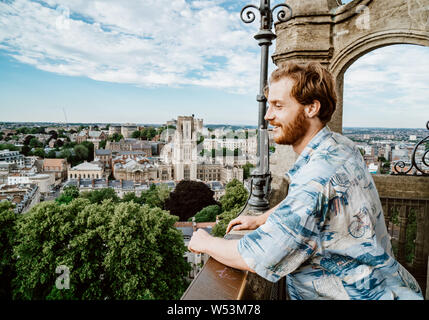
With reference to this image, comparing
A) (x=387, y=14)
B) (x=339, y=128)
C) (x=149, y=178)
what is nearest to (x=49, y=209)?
(x=339, y=128)

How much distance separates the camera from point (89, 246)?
35.5ft

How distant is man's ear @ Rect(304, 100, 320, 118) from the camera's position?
4.03 feet

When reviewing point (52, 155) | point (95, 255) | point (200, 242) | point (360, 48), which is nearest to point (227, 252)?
point (200, 242)

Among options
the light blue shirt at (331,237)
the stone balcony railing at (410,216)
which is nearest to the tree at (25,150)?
the stone balcony railing at (410,216)

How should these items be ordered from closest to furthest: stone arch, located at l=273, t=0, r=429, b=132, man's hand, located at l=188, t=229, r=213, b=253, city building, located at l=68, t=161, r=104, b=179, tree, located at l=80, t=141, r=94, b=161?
man's hand, located at l=188, t=229, r=213, b=253 < stone arch, located at l=273, t=0, r=429, b=132 < city building, located at l=68, t=161, r=104, b=179 < tree, located at l=80, t=141, r=94, b=161

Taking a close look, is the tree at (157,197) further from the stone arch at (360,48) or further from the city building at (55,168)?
the stone arch at (360,48)

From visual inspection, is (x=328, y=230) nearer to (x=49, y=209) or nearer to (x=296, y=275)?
(x=296, y=275)

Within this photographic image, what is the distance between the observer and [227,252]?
3.89 feet

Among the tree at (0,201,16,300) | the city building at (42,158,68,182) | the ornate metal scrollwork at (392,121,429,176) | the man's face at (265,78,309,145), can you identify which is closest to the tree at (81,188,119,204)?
the tree at (0,201,16,300)

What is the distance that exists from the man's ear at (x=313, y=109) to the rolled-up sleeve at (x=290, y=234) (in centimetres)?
37

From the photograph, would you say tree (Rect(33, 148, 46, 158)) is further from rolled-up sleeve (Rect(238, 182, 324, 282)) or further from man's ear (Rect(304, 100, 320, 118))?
rolled-up sleeve (Rect(238, 182, 324, 282))

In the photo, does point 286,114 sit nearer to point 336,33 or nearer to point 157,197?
point 336,33
